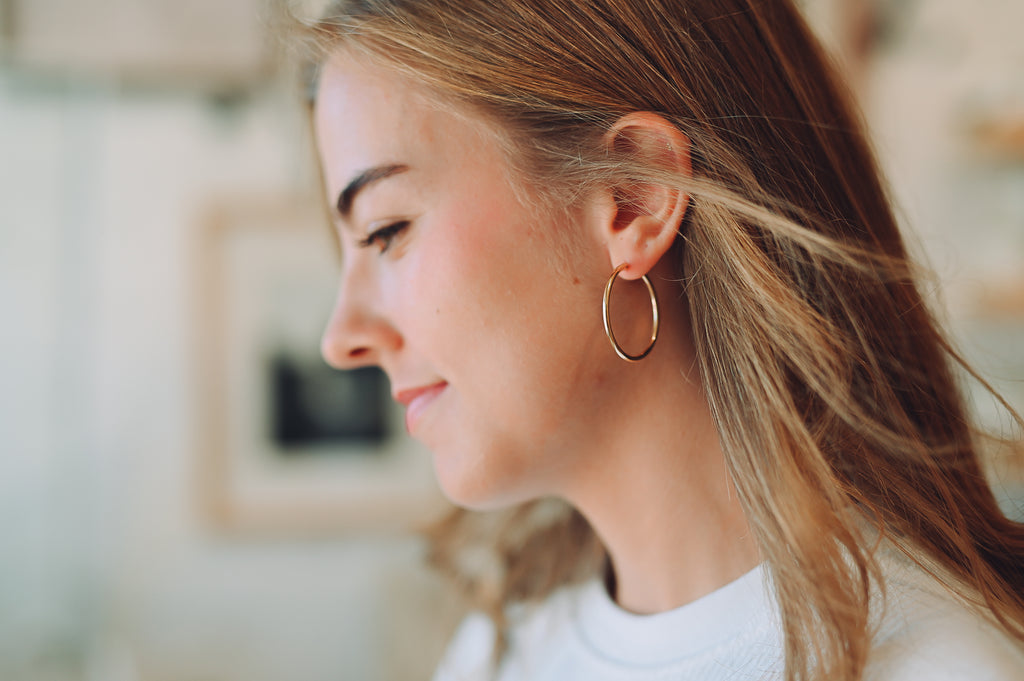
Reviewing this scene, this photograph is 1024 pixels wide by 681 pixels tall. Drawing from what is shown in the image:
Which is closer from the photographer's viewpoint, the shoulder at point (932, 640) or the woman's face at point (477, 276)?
the shoulder at point (932, 640)

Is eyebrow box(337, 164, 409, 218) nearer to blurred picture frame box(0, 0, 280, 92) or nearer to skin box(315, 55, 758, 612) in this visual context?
skin box(315, 55, 758, 612)

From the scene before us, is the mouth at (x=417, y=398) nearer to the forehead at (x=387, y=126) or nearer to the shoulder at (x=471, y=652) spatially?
the forehead at (x=387, y=126)

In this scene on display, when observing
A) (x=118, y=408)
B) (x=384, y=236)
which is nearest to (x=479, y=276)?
(x=384, y=236)

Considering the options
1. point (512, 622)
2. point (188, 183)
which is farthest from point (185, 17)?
point (512, 622)

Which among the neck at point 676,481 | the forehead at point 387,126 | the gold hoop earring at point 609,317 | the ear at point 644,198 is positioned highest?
the forehead at point 387,126

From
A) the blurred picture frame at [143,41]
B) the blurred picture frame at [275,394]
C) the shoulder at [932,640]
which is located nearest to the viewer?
the shoulder at [932,640]

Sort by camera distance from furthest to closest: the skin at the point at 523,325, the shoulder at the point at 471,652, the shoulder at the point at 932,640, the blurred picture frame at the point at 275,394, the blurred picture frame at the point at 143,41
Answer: the blurred picture frame at the point at 275,394, the blurred picture frame at the point at 143,41, the shoulder at the point at 471,652, the skin at the point at 523,325, the shoulder at the point at 932,640

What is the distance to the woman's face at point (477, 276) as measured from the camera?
640mm

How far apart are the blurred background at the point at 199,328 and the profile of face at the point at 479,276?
37.8 inches

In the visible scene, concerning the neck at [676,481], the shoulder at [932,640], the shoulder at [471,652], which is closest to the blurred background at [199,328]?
the shoulder at [471,652]

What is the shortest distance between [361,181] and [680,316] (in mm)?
310

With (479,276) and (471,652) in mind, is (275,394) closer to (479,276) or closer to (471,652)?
(471,652)

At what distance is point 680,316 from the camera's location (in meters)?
0.69

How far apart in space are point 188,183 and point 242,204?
0.12m
